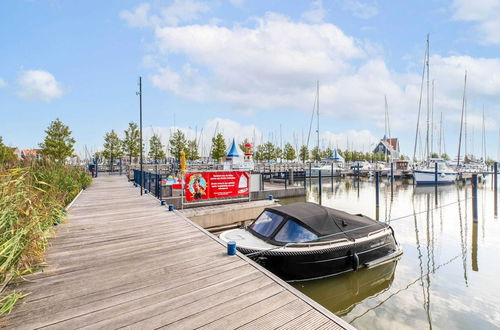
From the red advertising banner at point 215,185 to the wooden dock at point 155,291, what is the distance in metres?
6.21

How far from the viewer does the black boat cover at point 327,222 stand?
7457mm

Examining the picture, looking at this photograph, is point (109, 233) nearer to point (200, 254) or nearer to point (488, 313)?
point (200, 254)

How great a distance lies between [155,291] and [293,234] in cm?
426

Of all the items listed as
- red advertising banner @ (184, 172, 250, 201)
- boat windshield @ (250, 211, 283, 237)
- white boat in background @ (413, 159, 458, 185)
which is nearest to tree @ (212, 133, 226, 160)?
white boat in background @ (413, 159, 458, 185)

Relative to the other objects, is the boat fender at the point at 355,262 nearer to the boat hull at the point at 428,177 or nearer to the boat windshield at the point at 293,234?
the boat windshield at the point at 293,234

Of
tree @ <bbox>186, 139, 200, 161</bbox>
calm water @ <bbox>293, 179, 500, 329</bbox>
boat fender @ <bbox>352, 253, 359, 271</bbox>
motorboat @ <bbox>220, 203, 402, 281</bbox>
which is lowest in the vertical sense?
calm water @ <bbox>293, 179, 500, 329</bbox>

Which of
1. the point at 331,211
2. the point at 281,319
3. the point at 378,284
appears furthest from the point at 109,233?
the point at 378,284

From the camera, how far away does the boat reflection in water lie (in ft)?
21.9

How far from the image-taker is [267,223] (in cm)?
808

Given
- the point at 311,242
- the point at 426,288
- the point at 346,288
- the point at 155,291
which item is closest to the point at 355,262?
the point at 346,288

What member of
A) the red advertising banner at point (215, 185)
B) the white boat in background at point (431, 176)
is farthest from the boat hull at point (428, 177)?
the red advertising banner at point (215, 185)

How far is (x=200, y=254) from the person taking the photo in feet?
18.5

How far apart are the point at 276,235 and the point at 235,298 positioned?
3.71m

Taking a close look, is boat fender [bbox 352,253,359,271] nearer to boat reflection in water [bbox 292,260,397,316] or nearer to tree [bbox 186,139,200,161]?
boat reflection in water [bbox 292,260,397,316]
